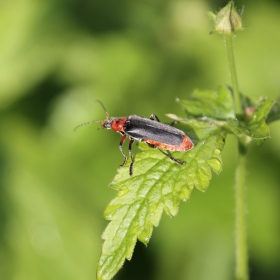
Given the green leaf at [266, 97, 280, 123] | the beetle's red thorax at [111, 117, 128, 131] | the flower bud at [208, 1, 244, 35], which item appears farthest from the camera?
the beetle's red thorax at [111, 117, 128, 131]

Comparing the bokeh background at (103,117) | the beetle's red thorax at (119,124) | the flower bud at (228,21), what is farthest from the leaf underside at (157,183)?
the bokeh background at (103,117)

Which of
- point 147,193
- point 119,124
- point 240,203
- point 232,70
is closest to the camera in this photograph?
point 147,193

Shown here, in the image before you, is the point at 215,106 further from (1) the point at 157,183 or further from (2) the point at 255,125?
(1) the point at 157,183

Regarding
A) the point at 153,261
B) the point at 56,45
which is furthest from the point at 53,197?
the point at 56,45

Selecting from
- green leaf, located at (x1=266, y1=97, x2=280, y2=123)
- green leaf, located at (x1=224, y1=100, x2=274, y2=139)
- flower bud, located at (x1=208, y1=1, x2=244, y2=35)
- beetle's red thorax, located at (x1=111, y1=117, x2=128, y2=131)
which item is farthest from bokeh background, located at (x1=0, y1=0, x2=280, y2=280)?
flower bud, located at (x1=208, y1=1, x2=244, y2=35)

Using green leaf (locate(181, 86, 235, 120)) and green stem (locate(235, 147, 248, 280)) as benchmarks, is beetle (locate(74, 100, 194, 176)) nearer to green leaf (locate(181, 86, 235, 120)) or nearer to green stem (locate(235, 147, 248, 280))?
green leaf (locate(181, 86, 235, 120))

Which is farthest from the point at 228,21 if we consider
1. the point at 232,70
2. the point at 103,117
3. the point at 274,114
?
the point at 103,117
